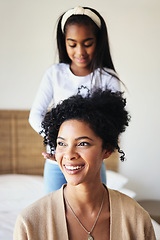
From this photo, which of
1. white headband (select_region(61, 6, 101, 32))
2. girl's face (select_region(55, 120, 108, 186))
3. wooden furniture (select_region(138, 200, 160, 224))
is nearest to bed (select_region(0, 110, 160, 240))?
wooden furniture (select_region(138, 200, 160, 224))

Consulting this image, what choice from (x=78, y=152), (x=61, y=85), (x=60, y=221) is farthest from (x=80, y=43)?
(x=60, y=221)

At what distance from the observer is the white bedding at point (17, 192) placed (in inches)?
82.6

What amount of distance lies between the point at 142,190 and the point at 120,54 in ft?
4.18

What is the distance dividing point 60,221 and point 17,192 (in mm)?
1347

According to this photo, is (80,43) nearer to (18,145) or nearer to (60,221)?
(60,221)

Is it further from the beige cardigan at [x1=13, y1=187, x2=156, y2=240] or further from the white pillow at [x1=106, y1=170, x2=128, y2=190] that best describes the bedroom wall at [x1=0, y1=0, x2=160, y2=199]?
the beige cardigan at [x1=13, y1=187, x2=156, y2=240]

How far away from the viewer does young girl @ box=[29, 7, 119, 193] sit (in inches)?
54.2

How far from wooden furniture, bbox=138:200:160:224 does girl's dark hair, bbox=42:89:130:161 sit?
1.59 m

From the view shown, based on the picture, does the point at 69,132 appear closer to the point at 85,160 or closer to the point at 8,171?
the point at 85,160

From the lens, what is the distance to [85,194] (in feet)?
3.52

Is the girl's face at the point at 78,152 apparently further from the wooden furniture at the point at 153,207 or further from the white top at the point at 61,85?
the wooden furniture at the point at 153,207

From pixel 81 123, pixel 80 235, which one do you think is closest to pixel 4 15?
pixel 81 123

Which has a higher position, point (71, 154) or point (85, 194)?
point (71, 154)

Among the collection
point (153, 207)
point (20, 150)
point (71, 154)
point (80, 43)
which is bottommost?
point (153, 207)
